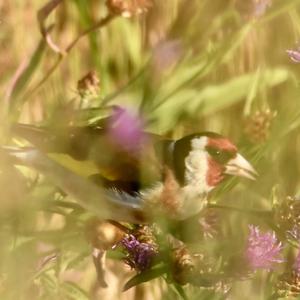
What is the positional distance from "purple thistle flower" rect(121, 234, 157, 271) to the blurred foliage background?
0.04 m

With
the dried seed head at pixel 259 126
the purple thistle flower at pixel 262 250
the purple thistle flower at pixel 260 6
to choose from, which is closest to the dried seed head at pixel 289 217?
the purple thistle flower at pixel 262 250

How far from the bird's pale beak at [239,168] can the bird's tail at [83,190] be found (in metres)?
0.10

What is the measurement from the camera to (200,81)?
101cm

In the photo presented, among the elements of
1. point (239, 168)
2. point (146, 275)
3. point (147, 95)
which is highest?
point (147, 95)

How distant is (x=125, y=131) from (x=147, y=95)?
0.14 m

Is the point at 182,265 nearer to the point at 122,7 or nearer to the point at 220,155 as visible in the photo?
the point at 220,155

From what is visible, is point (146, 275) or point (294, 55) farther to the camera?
point (294, 55)

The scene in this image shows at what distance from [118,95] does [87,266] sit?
0.63ft

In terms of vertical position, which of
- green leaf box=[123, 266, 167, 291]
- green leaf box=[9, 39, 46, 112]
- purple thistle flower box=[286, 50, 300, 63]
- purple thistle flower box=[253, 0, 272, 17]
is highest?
purple thistle flower box=[253, 0, 272, 17]

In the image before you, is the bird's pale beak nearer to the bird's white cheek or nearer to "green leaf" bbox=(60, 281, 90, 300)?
the bird's white cheek

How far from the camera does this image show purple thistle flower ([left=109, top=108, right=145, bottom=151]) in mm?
783

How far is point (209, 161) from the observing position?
2.76 ft

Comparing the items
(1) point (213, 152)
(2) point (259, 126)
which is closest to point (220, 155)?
(1) point (213, 152)

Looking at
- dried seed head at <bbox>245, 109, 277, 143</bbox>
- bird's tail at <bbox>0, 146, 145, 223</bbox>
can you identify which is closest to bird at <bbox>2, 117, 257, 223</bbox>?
bird's tail at <bbox>0, 146, 145, 223</bbox>
